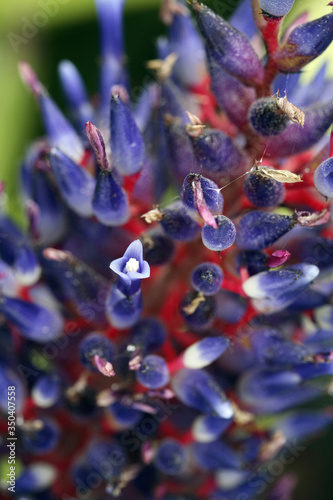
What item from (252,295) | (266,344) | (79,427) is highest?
(252,295)

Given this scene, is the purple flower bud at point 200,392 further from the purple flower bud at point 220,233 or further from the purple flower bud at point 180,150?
the purple flower bud at point 180,150

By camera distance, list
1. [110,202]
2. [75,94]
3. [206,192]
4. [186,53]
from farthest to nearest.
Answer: [75,94]
[186,53]
[110,202]
[206,192]

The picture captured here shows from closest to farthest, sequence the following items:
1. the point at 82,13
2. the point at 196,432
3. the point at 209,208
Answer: the point at 209,208 < the point at 196,432 < the point at 82,13

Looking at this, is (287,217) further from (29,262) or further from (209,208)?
(29,262)

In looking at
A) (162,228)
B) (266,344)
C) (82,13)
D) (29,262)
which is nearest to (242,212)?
(162,228)

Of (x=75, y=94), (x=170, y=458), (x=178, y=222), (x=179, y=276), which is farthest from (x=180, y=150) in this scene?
(x=170, y=458)

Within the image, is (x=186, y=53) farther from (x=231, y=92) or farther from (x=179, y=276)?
(x=179, y=276)
